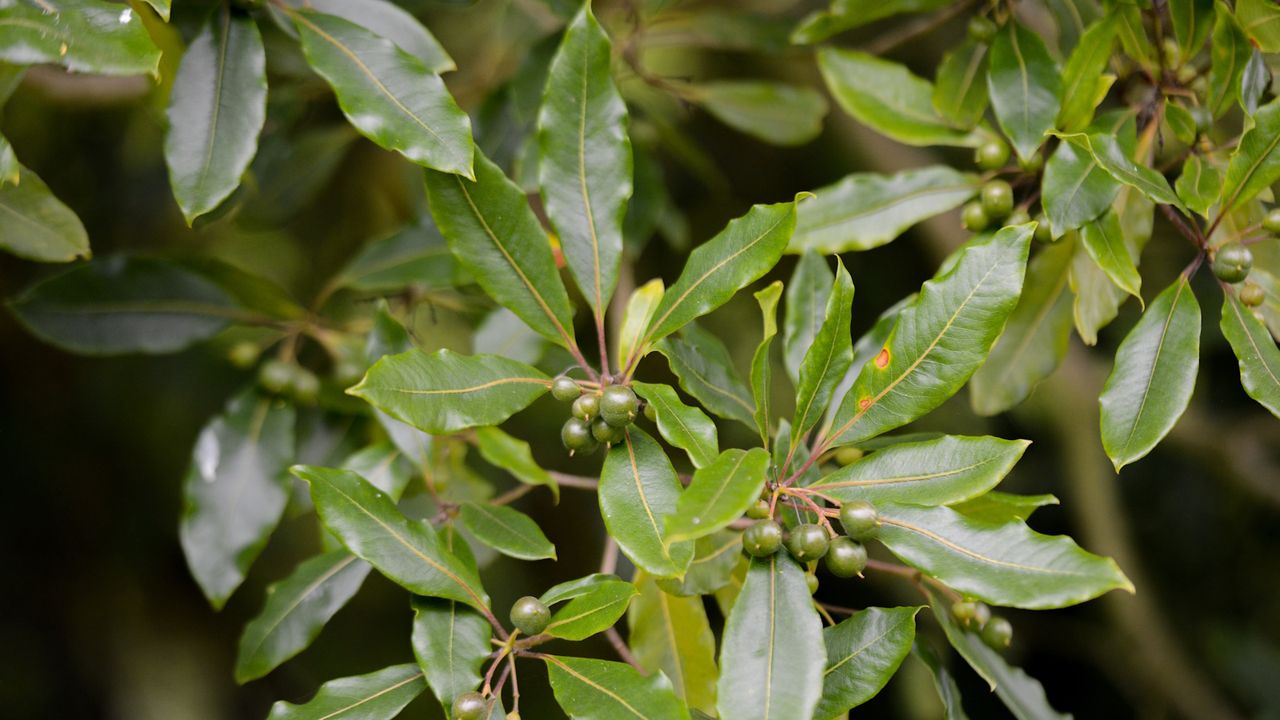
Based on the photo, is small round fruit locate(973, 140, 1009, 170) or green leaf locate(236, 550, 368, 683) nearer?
green leaf locate(236, 550, 368, 683)

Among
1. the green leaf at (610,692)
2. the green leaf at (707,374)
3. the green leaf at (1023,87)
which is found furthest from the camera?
the green leaf at (1023,87)

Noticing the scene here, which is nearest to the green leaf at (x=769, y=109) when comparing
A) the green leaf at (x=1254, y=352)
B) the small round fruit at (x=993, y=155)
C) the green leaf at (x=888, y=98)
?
the green leaf at (x=888, y=98)

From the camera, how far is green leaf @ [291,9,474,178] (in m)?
0.89

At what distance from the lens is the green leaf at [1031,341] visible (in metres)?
1.12

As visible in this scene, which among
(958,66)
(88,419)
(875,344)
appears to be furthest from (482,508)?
(88,419)

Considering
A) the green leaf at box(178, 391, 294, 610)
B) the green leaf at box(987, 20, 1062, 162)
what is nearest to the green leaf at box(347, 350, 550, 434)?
the green leaf at box(178, 391, 294, 610)

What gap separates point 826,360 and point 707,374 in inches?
5.4

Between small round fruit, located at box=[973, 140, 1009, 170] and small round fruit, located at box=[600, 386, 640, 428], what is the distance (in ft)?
1.83

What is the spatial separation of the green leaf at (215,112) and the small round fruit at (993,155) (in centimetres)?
83

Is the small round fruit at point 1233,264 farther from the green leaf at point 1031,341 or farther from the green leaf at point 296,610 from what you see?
the green leaf at point 296,610

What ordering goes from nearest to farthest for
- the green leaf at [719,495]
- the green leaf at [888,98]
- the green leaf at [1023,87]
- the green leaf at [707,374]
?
the green leaf at [719,495], the green leaf at [707,374], the green leaf at [1023,87], the green leaf at [888,98]

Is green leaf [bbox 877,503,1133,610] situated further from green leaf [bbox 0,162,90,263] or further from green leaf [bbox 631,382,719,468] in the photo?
green leaf [bbox 0,162,90,263]

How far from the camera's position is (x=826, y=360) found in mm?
861

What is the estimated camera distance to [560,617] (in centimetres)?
86
